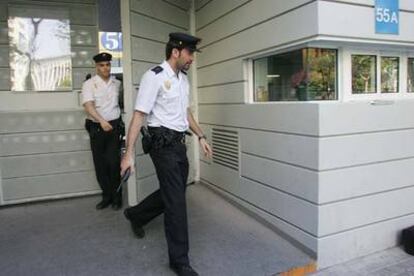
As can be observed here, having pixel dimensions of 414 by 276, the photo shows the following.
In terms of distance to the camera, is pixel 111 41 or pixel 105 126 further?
pixel 111 41

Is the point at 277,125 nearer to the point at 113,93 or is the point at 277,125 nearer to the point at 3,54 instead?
the point at 113,93

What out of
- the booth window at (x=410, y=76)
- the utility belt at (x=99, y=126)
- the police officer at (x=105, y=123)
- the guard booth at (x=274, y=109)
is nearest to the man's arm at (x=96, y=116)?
the police officer at (x=105, y=123)

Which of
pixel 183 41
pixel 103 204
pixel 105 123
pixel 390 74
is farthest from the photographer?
pixel 103 204

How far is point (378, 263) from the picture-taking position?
3.16 m

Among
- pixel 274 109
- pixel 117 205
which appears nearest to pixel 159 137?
pixel 274 109

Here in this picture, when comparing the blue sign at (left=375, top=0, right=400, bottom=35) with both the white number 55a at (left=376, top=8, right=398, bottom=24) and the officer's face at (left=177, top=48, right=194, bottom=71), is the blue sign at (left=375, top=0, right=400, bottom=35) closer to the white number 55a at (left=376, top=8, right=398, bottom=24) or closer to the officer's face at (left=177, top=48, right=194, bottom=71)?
the white number 55a at (left=376, top=8, right=398, bottom=24)

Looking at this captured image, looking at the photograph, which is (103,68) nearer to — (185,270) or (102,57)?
(102,57)

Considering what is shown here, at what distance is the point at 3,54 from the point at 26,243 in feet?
7.16

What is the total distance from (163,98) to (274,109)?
3.35ft

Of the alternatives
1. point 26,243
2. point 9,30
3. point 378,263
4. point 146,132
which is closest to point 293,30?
point 146,132

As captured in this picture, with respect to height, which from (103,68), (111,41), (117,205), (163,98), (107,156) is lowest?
(117,205)

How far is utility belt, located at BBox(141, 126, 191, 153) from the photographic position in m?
2.81

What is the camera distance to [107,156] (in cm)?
429

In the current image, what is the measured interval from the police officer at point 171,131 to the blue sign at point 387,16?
141 centimetres
